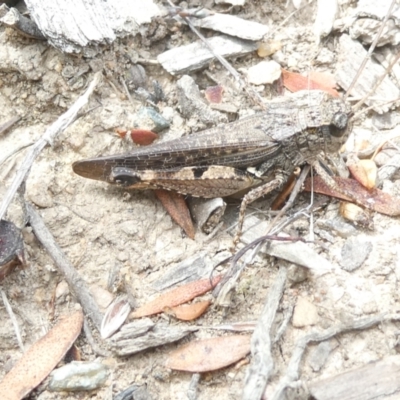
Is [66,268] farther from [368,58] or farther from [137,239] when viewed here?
[368,58]

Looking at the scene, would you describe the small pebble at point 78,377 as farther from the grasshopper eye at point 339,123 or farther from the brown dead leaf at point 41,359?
the grasshopper eye at point 339,123

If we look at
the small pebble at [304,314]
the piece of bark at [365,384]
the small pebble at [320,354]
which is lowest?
the piece of bark at [365,384]

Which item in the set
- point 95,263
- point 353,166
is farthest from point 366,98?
point 95,263

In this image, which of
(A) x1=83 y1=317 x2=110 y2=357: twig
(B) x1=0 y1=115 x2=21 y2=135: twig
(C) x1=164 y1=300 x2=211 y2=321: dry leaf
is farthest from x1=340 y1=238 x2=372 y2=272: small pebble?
(B) x1=0 y1=115 x2=21 y2=135: twig

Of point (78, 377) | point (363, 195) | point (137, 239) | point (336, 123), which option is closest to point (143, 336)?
point (78, 377)

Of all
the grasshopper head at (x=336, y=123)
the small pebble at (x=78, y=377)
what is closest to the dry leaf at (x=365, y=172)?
the grasshopper head at (x=336, y=123)

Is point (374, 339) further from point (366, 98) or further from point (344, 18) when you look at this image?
point (344, 18)

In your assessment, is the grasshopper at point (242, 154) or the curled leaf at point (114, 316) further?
the grasshopper at point (242, 154)
